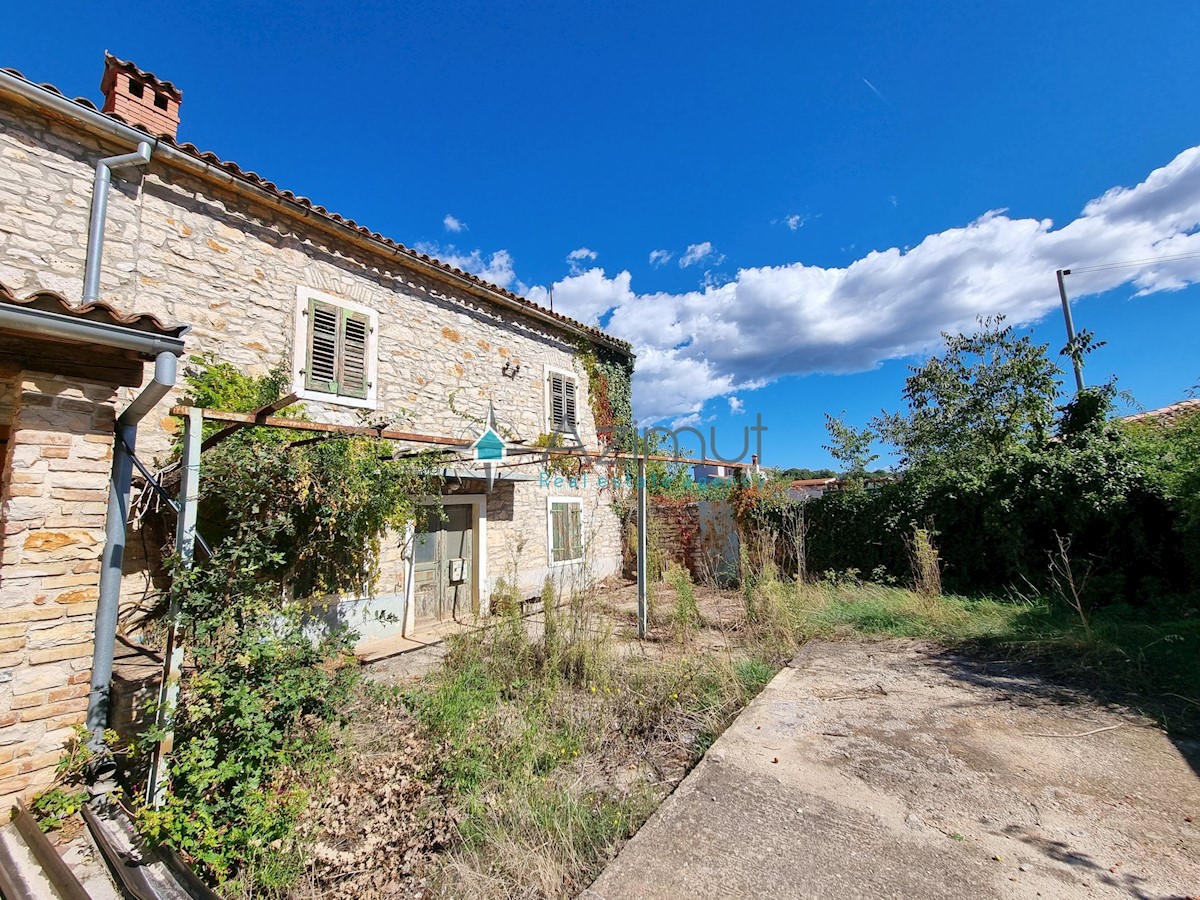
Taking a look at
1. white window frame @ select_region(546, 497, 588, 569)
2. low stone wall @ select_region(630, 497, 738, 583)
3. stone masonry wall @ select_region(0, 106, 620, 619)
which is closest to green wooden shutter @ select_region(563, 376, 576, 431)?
stone masonry wall @ select_region(0, 106, 620, 619)

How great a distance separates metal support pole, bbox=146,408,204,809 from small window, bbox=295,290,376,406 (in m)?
2.76

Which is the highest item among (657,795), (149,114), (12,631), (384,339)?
(149,114)

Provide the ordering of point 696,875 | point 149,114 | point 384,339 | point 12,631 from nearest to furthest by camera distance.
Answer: point 696,875 → point 12,631 → point 149,114 → point 384,339

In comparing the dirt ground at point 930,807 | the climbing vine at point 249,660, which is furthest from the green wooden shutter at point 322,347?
Answer: the dirt ground at point 930,807

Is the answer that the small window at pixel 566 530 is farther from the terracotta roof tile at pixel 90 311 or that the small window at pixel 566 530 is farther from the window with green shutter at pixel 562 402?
the terracotta roof tile at pixel 90 311

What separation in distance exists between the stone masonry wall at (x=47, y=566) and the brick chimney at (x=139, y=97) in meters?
3.90

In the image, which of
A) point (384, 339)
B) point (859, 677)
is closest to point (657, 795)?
point (859, 677)

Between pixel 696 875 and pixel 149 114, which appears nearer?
pixel 696 875

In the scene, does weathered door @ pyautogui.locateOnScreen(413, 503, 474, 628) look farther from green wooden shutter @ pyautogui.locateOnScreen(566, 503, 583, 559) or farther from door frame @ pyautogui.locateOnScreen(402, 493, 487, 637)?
green wooden shutter @ pyautogui.locateOnScreen(566, 503, 583, 559)

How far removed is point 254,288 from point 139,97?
2.16 m

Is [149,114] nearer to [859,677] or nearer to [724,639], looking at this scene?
[724,639]

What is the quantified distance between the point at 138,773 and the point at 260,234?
5450mm

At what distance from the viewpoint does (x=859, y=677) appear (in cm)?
480

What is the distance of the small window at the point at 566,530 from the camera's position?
9359 mm
